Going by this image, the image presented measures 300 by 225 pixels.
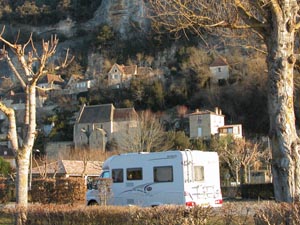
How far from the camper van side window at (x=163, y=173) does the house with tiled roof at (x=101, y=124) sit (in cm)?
5173

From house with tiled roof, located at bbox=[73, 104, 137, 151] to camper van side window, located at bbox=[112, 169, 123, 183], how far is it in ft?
165

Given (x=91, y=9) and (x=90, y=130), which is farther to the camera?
(x=91, y=9)

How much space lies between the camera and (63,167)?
41562 mm

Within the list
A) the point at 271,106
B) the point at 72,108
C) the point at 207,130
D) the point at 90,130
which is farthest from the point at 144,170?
the point at 72,108

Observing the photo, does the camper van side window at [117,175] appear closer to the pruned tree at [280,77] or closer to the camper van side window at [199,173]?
the camper van side window at [199,173]

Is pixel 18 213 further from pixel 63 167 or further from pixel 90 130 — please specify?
pixel 90 130

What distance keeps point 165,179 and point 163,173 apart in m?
0.27

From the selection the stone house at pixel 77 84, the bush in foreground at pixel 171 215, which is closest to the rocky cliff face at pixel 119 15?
the stone house at pixel 77 84

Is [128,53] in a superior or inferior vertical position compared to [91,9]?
inferior

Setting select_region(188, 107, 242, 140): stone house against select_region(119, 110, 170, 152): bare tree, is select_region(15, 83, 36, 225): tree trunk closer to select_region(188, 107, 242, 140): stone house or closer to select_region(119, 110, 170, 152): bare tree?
select_region(119, 110, 170, 152): bare tree

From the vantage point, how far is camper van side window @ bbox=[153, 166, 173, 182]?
62.1ft

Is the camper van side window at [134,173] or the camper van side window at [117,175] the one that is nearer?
the camper van side window at [134,173]

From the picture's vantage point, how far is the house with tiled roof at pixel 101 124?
7394 centimetres

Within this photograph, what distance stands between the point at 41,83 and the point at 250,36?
330 ft
